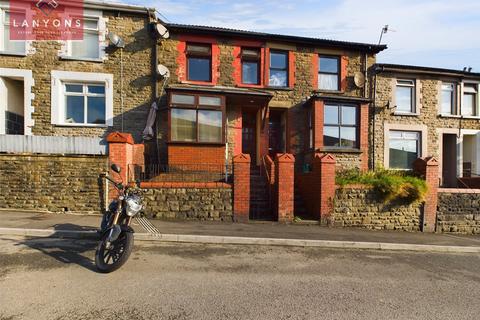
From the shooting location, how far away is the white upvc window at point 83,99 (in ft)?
37.1

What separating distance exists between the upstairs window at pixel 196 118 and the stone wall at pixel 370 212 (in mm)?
4804

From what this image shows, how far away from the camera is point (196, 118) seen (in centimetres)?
1079

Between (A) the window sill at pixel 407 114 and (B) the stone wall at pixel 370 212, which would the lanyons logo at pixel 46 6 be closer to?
(B) the stone wall at pixel 370 212

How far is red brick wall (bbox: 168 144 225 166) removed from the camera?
1059 cm

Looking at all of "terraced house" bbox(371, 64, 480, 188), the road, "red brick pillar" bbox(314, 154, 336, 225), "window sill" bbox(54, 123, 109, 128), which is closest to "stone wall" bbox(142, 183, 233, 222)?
the road

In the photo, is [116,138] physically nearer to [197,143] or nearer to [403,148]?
[197,143]

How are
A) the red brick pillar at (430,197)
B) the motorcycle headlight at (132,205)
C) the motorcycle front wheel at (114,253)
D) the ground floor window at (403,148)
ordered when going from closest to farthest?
1. the motorcycle front wheel at (114,253)
2. the motorcycle headlight at (132,205)
3. the red brick pillar at (430,197)
4. the ground floor window at (403,148)

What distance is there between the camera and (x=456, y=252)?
22.2 feet

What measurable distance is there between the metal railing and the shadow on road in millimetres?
2830

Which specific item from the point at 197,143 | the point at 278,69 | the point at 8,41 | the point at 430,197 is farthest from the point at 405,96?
the point at 8,41

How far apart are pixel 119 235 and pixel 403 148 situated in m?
13.8

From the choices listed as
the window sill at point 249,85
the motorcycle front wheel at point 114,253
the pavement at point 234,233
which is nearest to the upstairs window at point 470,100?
the pavement at point 234,233

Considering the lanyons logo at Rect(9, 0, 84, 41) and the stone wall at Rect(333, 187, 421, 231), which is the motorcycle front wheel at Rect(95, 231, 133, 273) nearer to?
the stone wall at Rect(333, 187, 421, 231)

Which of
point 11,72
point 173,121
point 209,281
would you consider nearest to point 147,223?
point 209,281
